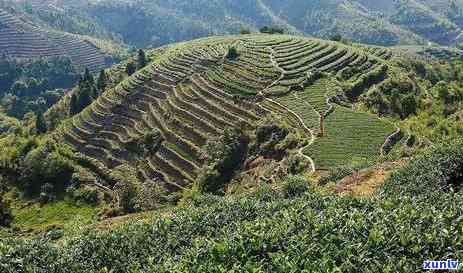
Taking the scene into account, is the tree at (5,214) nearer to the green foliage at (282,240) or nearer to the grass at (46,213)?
the grass at (46,213)

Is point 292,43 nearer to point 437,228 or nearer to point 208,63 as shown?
point 208,63

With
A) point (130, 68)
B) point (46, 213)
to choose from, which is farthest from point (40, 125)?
point (46, 213)

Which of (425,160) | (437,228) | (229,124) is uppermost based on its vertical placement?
(437,228)

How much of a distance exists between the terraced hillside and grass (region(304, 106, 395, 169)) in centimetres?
11

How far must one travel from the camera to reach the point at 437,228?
18500 mm

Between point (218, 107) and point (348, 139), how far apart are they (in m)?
23.4

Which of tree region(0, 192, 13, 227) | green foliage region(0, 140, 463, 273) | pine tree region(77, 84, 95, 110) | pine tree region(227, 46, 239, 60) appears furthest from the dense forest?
pine tree region(77, 84, 95, 110)

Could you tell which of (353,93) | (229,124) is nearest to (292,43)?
(353,93)

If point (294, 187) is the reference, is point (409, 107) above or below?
below

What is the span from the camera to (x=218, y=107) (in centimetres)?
8156

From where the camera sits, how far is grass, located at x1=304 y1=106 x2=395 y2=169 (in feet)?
196

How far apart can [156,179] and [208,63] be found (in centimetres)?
3237

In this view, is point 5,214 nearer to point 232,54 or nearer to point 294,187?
point 232,54

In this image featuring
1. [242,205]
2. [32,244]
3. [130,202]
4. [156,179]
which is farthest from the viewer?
[156,179]
